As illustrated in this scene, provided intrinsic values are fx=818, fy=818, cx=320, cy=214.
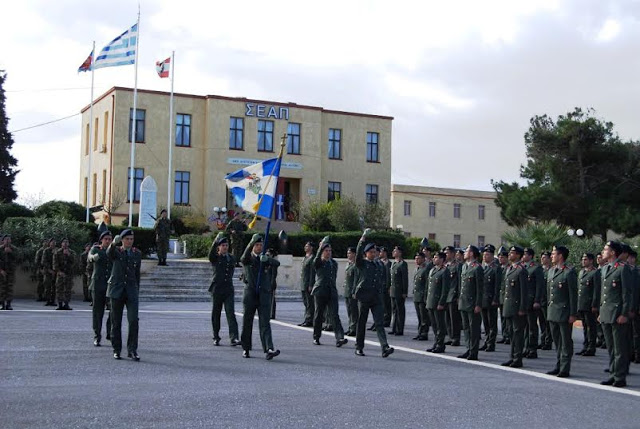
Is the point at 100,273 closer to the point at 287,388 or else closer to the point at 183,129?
the point at 287,388

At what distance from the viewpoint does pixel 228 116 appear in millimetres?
48125

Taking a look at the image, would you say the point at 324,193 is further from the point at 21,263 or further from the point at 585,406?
the point at 585,406

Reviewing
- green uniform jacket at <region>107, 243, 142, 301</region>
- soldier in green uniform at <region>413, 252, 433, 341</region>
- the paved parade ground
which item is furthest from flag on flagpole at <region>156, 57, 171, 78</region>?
green uniform jacket at <region>107, 243, 142, 301</region>

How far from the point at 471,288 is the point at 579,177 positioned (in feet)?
109

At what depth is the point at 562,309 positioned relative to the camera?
1171 cm

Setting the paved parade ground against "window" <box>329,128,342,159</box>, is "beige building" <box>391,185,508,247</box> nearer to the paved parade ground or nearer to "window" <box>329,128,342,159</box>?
"window" <box>329,128,342,159</box>

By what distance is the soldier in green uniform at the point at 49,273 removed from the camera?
878 inches

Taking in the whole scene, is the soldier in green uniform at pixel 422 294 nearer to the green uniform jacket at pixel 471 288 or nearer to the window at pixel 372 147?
the green uniform jacket at pixel 471 288

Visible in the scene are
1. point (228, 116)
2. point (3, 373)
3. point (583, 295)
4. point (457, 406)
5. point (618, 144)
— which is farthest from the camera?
point (228, 116)

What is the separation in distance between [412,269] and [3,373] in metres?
21.8

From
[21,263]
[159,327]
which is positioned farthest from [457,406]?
[21,263]

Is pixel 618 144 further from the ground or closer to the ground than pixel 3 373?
further from the ground

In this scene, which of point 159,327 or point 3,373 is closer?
point 3,373

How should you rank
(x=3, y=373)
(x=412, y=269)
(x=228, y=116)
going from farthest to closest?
(x=228, y=116) < (x=412, y=269) < (x=3, y=373)
